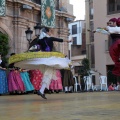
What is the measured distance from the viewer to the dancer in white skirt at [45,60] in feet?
29.6

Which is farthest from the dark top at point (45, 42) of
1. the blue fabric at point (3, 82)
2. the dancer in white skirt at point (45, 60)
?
the blue fabric at point (3, 82)

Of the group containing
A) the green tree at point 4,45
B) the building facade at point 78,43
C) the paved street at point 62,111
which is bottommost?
the paved street at point 62,111

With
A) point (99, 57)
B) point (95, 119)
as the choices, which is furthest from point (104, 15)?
point (95, 119)

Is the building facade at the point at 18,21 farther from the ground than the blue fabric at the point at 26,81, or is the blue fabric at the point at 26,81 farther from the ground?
the building facade at the point at 18,21

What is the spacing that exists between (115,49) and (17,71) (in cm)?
883

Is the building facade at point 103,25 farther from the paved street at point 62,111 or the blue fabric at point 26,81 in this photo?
the paved street at point 62,111

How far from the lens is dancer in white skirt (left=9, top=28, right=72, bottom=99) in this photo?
29.6 ft

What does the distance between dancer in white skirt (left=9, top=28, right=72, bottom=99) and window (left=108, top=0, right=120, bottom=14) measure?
25143 millimetres

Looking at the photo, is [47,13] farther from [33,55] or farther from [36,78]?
[33,55]

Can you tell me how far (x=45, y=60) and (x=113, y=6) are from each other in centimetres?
2623

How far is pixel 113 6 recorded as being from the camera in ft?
112

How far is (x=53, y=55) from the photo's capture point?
909cm

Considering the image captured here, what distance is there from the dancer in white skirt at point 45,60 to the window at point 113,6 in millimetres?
25143

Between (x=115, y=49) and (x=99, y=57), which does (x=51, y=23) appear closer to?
(x=99, y=57)
